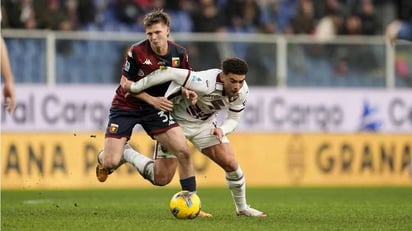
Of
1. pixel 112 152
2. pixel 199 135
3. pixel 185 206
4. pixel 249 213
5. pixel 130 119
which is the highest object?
pixel 130 119

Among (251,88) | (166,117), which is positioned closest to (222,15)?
(251,88)

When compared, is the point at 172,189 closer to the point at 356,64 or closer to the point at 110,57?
the point at 110,57

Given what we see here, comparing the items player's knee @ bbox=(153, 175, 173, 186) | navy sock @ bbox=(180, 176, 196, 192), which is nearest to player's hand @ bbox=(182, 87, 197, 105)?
navy sock @ bbox=(180, 176, 196, 192)

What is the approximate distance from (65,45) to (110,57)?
873 millimetres

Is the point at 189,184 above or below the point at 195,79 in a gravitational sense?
below

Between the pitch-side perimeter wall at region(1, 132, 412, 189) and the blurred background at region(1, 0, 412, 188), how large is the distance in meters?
0.02

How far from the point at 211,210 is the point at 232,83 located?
2.22 meters

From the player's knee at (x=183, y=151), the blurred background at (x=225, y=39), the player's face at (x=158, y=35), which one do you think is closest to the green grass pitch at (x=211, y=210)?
A: the player's knee at (x=183, y=151)

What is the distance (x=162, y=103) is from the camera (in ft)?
39.6

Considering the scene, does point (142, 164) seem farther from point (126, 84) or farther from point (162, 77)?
point (162, 77)

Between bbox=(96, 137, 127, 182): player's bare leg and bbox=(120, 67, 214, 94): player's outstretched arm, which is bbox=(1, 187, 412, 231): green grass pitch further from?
bbox=(120, 67, 214, 94): player's outstretched arm

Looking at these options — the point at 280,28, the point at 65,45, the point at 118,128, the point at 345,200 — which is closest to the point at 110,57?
the point at 65,45

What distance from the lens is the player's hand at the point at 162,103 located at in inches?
475

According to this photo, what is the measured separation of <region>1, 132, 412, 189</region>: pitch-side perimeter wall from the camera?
66.0ft
